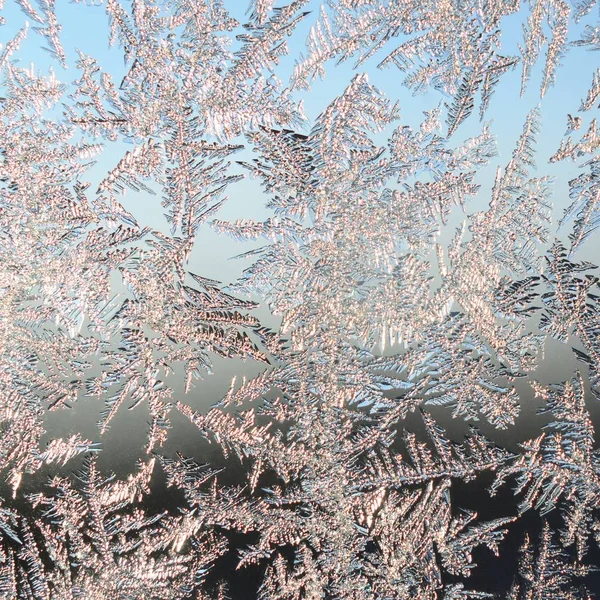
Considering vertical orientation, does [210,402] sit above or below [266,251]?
below

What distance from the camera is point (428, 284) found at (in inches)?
21.9

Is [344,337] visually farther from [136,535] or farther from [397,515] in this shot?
[136,535]

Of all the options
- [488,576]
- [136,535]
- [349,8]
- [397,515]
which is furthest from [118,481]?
[349,8]

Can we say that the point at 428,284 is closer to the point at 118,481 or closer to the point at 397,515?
the point at 397,515

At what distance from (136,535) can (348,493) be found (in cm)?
23

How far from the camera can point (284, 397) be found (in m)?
0.57

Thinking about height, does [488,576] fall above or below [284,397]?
below

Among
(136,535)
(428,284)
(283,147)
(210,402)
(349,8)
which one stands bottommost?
(136,535)

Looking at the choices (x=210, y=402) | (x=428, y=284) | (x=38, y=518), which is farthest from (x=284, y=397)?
(x=38, y=518)

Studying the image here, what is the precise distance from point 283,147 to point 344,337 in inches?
7.9

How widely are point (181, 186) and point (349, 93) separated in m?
0.19

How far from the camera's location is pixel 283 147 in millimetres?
541

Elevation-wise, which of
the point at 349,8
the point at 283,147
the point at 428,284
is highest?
the point at 349,8

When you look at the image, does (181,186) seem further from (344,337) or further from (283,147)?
(344,337)
